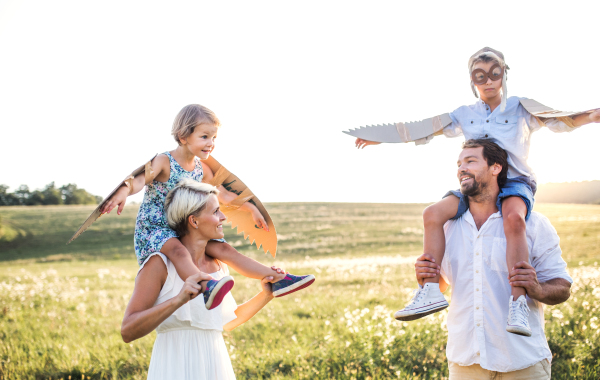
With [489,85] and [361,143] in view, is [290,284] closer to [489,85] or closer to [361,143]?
[361,143]

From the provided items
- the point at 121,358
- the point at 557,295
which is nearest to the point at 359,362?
the point at 557,295

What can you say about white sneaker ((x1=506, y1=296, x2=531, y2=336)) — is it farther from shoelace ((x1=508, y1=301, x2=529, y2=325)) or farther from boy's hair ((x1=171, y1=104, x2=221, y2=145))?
boy's hair ((x1=171, y1=104, x2=221, y2=145))

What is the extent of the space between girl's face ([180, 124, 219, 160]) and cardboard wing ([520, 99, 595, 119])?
2925 millimetres

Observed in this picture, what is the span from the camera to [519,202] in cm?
405

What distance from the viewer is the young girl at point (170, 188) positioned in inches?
151

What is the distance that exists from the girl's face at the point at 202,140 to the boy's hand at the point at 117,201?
822 mm

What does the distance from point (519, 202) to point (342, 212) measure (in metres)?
51.0

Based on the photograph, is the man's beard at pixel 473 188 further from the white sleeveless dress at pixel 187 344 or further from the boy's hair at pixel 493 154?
the white sleeveless dress at pixel 187 344

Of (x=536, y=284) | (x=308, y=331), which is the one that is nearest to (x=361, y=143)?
A: (x=536, y=284)

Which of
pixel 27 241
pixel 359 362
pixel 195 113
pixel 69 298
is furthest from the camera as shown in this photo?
pixel 27 241

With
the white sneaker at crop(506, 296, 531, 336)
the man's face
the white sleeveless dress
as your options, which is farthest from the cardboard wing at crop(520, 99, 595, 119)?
the white sleeveless dress

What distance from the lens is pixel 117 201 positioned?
373 cm

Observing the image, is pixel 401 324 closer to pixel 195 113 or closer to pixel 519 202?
pixel 519 202

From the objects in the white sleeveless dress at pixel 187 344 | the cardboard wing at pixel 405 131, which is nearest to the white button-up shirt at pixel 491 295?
the cardboard wing at pixel 405 131
